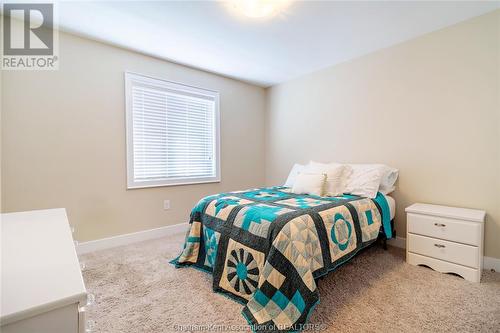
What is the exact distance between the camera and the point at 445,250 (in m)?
2.06

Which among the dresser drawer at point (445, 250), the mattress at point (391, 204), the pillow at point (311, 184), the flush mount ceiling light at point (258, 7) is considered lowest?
the dresser drawer at point (445, 250)

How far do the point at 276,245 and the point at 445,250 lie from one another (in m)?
1.69

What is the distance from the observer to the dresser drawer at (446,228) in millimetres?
1920

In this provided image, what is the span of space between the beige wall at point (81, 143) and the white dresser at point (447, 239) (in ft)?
9.06

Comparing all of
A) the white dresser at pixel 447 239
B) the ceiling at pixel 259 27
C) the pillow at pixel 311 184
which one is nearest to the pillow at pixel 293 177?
the pillow at pixel 311 184

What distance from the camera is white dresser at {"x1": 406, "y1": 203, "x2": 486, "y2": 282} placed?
6.30ft

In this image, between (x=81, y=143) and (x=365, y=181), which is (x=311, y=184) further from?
(x=81, y=143)

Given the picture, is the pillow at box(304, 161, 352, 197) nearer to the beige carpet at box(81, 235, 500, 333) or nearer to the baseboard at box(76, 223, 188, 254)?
the beige carpet at box(81, 235, 500, 333)

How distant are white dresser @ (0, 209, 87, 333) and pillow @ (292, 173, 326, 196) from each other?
2024 millimetres

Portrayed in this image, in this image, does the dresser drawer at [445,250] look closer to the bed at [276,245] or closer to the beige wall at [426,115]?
the bed at [276,245]

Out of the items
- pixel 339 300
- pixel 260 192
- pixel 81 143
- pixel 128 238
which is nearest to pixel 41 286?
pixel 339 300

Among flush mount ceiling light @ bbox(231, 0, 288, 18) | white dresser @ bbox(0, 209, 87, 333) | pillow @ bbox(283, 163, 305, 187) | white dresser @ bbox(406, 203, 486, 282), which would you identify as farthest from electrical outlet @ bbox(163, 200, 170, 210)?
white dresser @ bbox(406, 203, 486, 282)

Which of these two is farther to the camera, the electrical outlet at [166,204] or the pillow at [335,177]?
the electrical outlet at [166,204]

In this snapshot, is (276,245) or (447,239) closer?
(276,245)
